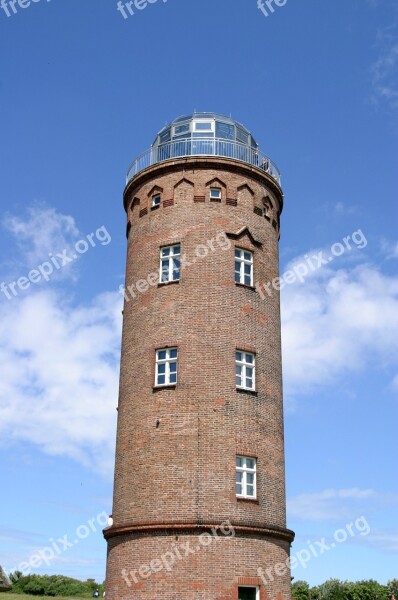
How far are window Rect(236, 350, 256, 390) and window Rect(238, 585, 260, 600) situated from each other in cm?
666

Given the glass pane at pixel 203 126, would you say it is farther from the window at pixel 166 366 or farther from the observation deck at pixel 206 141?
the window at pixel 166 366

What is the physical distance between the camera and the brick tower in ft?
67.6

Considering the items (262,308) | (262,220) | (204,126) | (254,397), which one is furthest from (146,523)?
(204,126)

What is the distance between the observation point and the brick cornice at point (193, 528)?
66.8 ft

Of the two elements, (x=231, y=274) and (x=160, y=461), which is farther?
(x=231, y=274)

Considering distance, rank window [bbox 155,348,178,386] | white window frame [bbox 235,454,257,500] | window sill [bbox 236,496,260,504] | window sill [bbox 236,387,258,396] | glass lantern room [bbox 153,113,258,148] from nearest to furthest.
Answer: window sill [bbox 236,496,260,504]
white window frame [bbox 235,454,257,500]
window sill [bbox 236,387,258,396]
window [bbox 155,348,178,386]
glass lantern room [bbox 153,113,258,148]

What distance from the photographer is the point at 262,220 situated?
87.7 ft

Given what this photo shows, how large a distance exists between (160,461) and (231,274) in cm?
756

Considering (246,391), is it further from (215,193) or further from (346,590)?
(346,590)

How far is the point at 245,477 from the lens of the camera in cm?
2205

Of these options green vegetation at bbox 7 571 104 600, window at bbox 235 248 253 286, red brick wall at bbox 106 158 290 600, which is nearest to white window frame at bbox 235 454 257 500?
red brick wall at bbox 106 158 290 600

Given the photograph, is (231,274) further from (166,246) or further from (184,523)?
(184,523)

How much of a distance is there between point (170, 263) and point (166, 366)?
4.26 metres

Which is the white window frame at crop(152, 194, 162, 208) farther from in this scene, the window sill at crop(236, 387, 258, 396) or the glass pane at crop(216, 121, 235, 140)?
the window sill at crop(236, 387, 258, 396)
